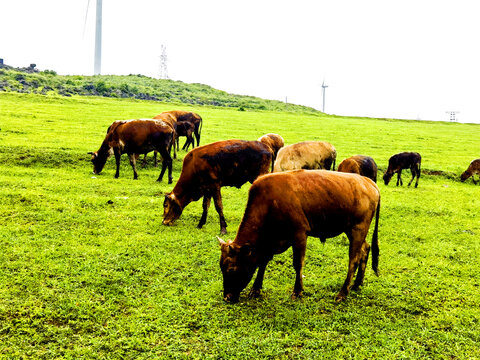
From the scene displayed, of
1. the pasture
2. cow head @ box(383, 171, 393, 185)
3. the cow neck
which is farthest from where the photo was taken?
cow head @ box(383, 171, 393, 185)

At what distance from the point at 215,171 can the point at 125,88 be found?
40.2 m

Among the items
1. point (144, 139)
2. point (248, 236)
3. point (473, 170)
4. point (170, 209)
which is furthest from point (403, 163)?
point (248, 236)

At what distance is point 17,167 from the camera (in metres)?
14.3

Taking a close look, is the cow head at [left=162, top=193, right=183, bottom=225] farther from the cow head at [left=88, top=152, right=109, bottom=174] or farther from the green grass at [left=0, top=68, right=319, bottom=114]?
the green grass at [left=0, top=68, right=319, bottom=114]

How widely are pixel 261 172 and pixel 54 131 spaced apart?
15.6 meters

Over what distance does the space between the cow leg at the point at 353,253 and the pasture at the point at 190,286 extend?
0.71ft

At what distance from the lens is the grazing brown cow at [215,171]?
928cm

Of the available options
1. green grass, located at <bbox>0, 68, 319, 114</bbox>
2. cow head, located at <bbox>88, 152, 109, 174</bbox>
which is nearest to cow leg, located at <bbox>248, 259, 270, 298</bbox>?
cow head, located at <bbox>88, 152, 109, 174</bbox>

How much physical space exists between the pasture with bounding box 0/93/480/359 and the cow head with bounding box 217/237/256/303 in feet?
0.76

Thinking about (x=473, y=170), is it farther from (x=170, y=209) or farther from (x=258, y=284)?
(x=258, y=284)

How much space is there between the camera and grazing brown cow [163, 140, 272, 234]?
928 centimetres

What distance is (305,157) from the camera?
13.0 m

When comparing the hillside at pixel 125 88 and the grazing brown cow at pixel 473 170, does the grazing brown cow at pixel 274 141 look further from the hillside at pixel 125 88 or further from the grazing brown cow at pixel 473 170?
the hillside at pixel 125 88

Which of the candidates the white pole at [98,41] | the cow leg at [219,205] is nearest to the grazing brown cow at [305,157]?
the cow leg at [219,205]
